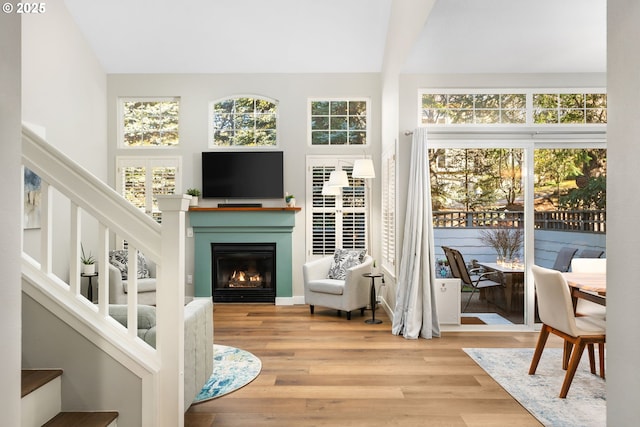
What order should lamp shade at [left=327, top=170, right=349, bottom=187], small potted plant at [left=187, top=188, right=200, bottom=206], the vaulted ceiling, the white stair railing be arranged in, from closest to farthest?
the white stair railing < the vaulted ceiling < lamp shade at [left=327, top=170, right=349, bottom=187] < small potted plant at [left=187, top=188, right=200, bottom=206]

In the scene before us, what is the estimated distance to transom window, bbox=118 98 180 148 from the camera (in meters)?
7.16

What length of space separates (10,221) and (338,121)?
238 inches

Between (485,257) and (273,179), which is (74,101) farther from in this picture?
(485,257)

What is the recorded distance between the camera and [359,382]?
361 centimetres

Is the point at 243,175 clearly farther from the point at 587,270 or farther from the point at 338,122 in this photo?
the point at 587,270

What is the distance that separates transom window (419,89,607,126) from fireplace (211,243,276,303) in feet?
10.3

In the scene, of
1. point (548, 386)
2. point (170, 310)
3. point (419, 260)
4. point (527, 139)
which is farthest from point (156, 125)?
point (548, 386)

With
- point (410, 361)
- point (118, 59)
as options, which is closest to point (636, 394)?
point (410, 361)

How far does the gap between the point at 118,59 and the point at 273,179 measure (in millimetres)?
2869

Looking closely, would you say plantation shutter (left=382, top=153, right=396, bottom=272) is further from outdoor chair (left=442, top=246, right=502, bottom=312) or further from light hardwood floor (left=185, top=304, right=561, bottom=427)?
light hardwood floor (left=185, top=304, right=561, bottom=427)

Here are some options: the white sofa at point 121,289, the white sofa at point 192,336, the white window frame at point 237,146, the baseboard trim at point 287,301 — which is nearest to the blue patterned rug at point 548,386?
the white sofa at point 192,336

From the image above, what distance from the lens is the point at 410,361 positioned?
13.6 feet

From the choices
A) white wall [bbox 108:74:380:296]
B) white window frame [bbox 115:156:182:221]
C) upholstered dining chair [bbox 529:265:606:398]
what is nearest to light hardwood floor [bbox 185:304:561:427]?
upholstered dining chair [bbox 529:265:606:398]

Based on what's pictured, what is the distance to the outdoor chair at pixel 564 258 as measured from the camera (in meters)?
5.17
